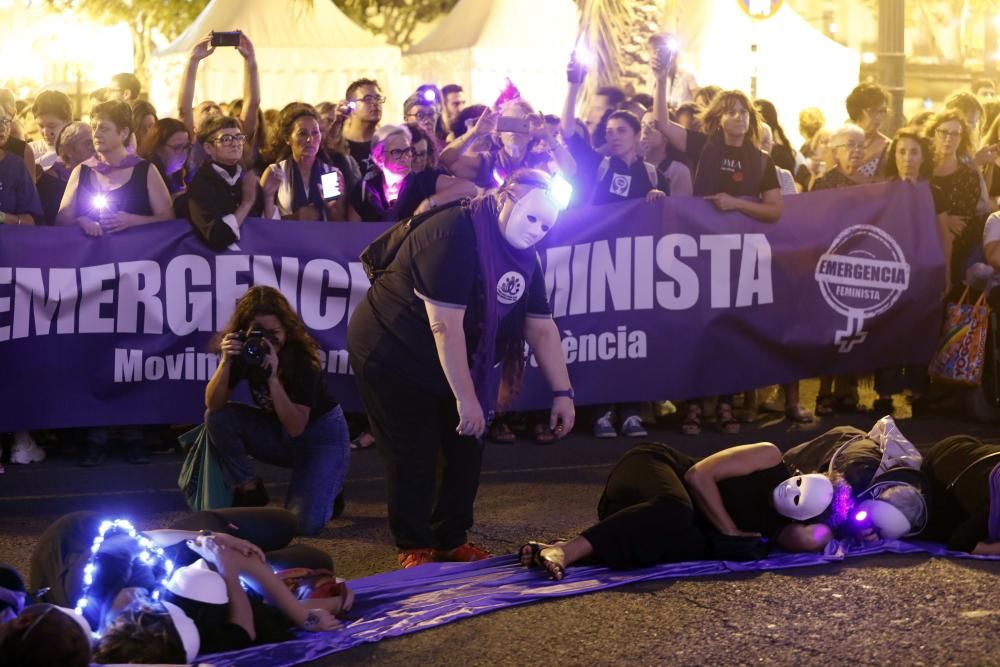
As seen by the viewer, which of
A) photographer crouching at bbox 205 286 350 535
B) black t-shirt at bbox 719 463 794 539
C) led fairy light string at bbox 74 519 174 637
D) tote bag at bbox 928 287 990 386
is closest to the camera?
led fairy light string at bbox 74 519 174 637

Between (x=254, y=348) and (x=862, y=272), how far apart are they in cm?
495

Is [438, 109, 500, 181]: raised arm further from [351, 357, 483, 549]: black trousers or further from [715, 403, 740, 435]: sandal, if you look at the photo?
[351, 357, 483, 549]: black trousers

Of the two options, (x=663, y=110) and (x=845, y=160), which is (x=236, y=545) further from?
(x=845, y=160)

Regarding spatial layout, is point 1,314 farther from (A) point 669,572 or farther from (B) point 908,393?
(B) point 908,393

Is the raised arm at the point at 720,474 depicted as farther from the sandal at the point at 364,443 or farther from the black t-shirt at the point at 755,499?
the sandal at the point at 364,443

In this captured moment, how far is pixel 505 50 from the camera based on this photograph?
19.2m

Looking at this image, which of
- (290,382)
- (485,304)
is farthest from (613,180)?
(485,304)

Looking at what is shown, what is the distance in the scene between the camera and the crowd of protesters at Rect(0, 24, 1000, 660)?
6.56 m

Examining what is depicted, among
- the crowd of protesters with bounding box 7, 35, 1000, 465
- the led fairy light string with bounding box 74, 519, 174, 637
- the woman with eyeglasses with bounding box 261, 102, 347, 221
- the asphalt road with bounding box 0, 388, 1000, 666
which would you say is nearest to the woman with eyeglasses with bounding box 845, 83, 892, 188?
the crowd of protesters with bounding box 7, 35, 1000, 465

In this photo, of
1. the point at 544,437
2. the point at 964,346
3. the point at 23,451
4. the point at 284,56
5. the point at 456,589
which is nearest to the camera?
the point at 456,589

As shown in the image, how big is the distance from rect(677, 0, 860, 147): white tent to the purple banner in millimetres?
10909

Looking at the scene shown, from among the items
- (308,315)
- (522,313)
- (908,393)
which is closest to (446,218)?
(522,313)

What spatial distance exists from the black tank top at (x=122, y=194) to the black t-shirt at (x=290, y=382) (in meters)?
2.13

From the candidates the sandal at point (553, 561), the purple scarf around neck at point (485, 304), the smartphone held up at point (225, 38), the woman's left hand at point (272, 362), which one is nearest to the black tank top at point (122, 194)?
the smartphone held up at point (225, 38)
